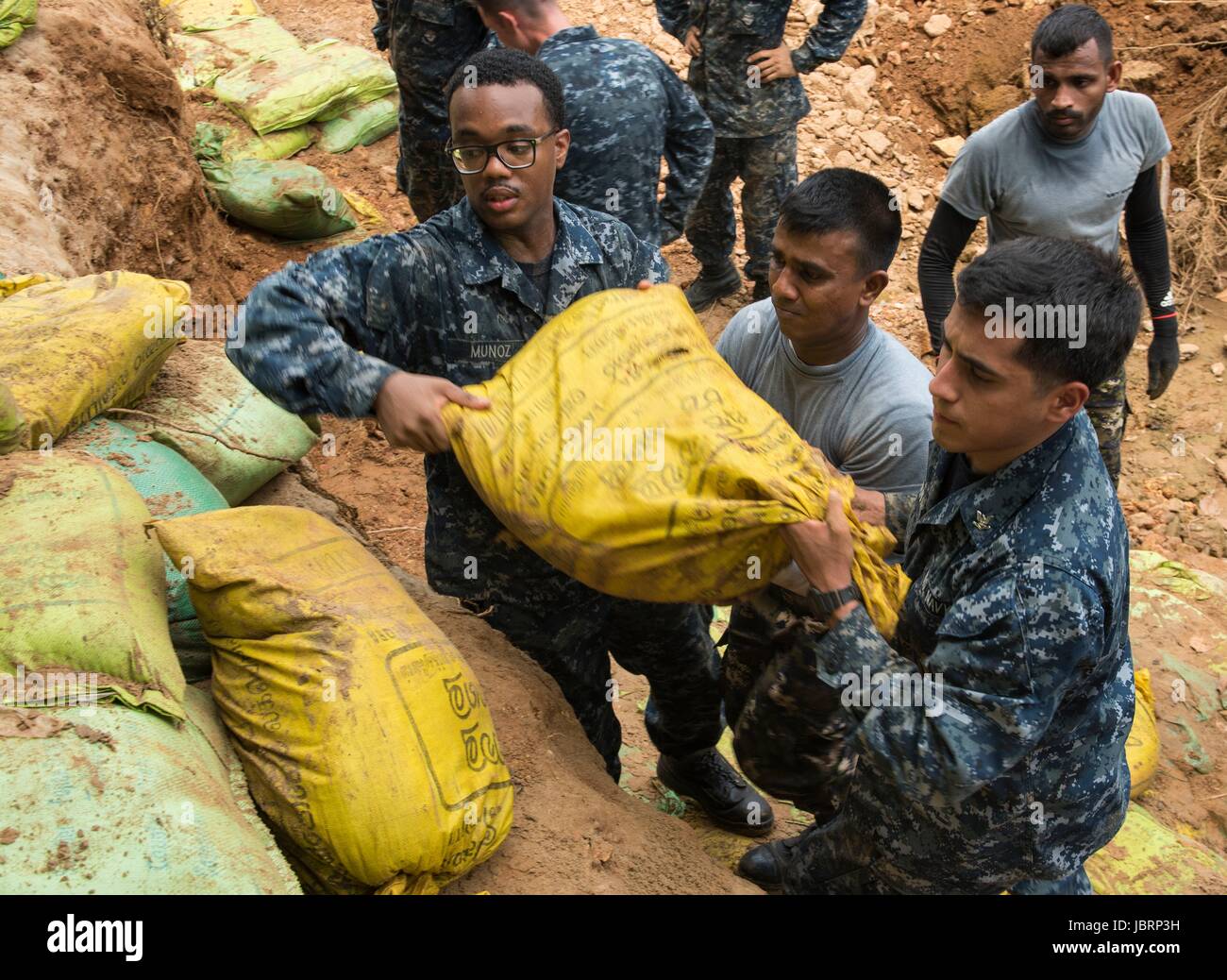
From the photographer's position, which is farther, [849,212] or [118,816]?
[849,212]

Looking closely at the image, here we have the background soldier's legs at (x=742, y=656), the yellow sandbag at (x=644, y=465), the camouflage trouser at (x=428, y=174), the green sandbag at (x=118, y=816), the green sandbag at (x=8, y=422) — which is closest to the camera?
the green sandbag at (x=118, y=816)

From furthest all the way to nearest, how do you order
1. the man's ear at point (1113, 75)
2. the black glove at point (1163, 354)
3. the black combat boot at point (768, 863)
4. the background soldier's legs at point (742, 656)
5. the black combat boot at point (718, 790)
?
the black glove at point (1163, 354) < the man's ear at point (1113, 75) < the black combat boot at point (718, 790) < the black combat boot at point (768, 863) < the background soldier's legs at point (742, 656)

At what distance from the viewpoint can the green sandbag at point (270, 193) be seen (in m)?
5.22

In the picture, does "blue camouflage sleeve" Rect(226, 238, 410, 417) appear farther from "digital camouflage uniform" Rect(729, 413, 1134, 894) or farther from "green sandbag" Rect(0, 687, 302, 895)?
"digital camouflage uniform" Rect(729, 413, 1134, 894)

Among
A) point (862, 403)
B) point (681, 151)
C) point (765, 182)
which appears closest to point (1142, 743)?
point (862, 403)

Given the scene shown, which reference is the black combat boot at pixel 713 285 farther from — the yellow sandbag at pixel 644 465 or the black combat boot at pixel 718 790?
the yellow sandbag at pixel 644 465

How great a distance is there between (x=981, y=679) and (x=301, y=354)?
131 centimetres

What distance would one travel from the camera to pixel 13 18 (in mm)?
3973

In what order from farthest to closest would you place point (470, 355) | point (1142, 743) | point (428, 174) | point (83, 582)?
point (428, 174) → point (1142, 743) → point (470, 355) → point (83, 582)

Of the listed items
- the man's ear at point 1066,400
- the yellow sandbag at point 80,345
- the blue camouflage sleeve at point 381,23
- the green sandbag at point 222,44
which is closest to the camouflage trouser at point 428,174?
the blue camouflage sleeve at point 381,23

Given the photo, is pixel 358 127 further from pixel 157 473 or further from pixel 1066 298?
pixel 1066 298

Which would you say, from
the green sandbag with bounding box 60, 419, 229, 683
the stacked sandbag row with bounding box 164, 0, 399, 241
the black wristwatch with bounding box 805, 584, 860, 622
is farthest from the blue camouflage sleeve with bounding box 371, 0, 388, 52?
the black wristwatch with bounding box 805, 584, 860, 622

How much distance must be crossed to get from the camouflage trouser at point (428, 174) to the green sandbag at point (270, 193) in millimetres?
668

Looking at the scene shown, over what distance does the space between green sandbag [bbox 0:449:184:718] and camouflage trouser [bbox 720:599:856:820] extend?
1.16 metres
